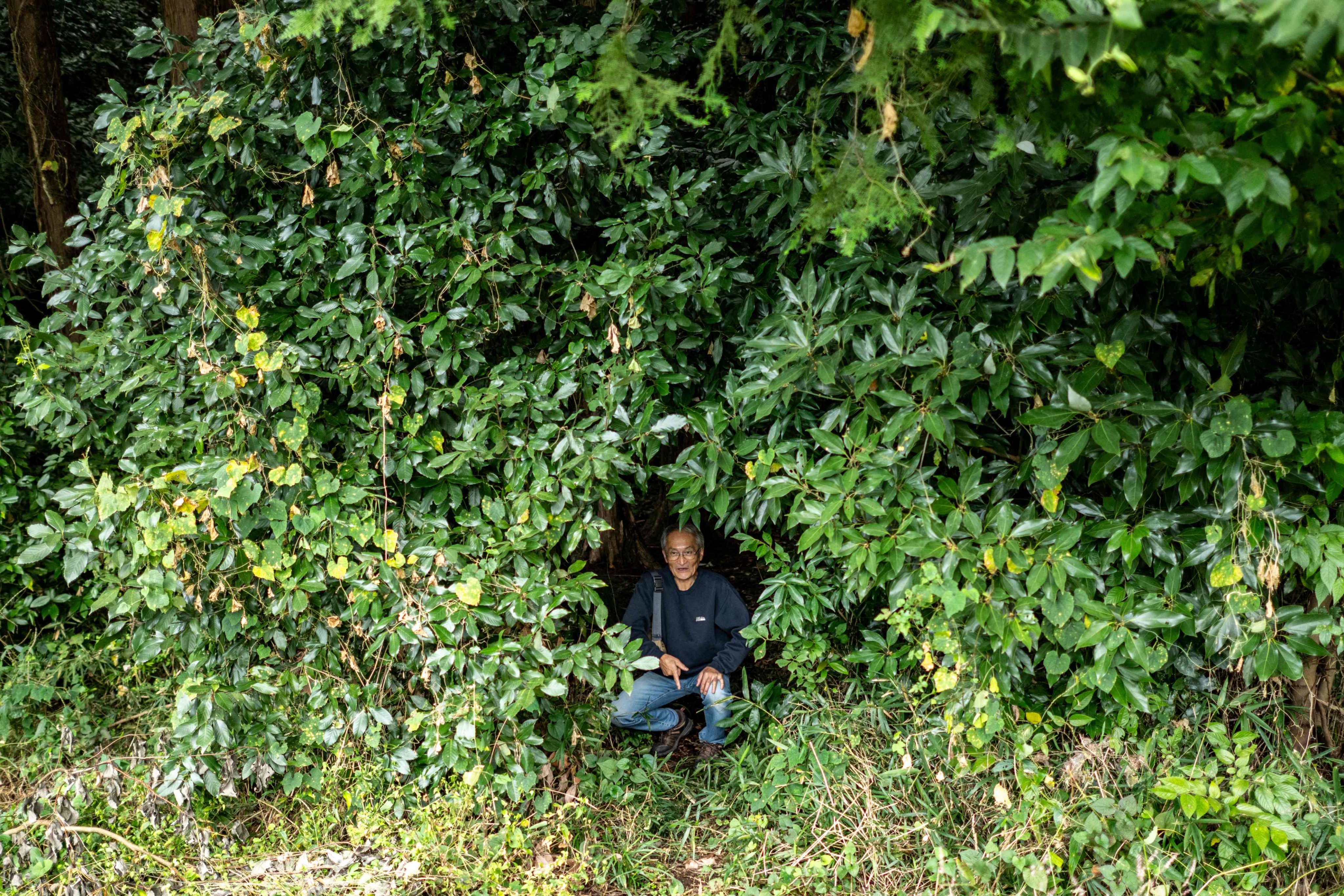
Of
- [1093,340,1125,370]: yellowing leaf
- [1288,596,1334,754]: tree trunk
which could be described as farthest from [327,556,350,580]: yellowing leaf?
[1288,596,1334,754]: tree trunk

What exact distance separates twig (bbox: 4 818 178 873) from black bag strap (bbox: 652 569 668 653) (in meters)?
2.00

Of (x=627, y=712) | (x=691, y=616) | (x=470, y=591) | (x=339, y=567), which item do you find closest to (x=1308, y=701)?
(x=691, y=616)

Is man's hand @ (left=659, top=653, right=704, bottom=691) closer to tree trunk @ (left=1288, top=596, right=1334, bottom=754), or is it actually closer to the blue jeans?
the blue jeans

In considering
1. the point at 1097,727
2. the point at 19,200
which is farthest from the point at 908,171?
the point at 19,200

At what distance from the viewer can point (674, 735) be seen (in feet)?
14.0

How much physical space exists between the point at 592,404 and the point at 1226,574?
2111mm

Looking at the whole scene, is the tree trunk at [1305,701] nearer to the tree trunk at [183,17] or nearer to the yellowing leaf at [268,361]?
the yellowing leaf at [268,361]

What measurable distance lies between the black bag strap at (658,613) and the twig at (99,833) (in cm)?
200

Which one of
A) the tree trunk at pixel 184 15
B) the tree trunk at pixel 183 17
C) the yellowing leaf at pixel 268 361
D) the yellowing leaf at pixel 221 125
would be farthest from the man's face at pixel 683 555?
the tree trunk at pixel 183 17

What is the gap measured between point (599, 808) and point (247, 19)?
10.5 feet

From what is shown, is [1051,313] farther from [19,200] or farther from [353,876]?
A: [19,200]

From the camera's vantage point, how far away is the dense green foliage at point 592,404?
2922 mm

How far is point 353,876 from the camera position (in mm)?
3207

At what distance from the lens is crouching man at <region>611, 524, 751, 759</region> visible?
13.6 feet
